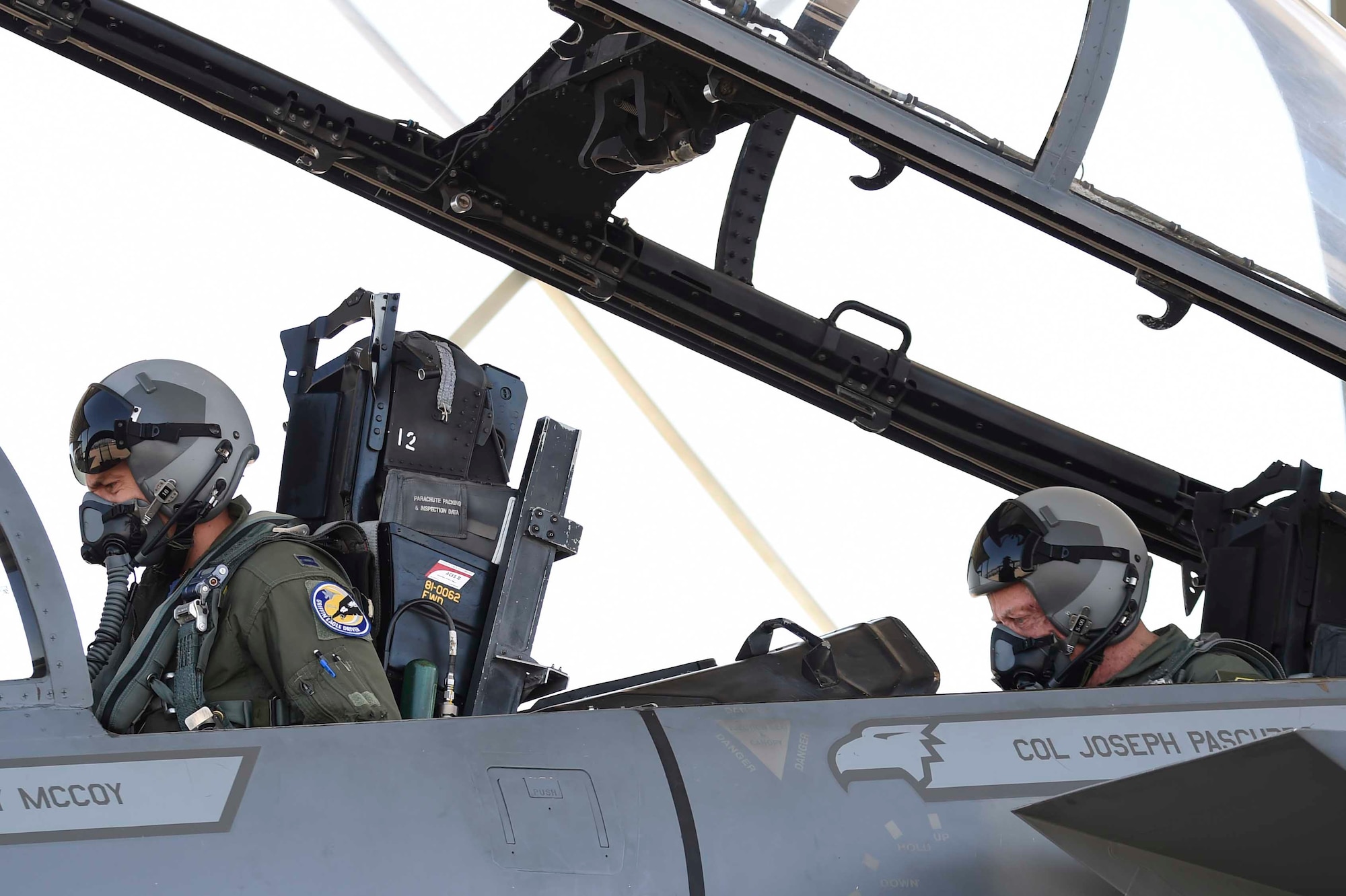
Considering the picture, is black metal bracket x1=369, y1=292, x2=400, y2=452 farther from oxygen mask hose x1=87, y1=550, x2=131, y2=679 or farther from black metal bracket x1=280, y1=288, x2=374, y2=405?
oxygen mask hose x1=87, y1=550, x2=131, y2=679

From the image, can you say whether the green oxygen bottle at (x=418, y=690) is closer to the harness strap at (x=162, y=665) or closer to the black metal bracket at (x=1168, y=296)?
Result: the harness strap at (x=162, y=665)

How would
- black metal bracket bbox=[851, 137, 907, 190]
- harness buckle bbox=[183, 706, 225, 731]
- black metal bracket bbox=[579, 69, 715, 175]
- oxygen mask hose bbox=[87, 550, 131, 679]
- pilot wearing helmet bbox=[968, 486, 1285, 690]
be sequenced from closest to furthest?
1. harness buckle bbox=[183, 706, 225, 731]
2. oxygen mask hose bbox=[87, 550, 131, 679]
3. black metal bracket bbox=[851, 137, 907, 190]
4. pilot wearing helmet bbox=[968, 486, 1285, 690]
5. black metal bracket bbox=[579, 69, 715, 175]

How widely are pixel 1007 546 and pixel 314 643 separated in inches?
53.9

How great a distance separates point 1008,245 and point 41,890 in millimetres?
2753

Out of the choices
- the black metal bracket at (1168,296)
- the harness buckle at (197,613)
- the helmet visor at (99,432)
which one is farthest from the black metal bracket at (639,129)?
the harness buckle at (197,613)

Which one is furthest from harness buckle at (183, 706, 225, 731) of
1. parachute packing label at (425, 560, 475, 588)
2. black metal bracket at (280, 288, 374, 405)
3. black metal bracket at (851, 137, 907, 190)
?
black metal bracket at (851, 137, 907, 190)

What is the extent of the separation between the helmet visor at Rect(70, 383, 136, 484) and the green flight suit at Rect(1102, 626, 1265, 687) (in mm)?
1825

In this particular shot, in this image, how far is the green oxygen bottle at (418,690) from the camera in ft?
7.99

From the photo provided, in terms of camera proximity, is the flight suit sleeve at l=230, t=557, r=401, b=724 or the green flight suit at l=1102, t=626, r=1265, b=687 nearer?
the flight suit sleeve at l=230, t=557, r=401, b=724

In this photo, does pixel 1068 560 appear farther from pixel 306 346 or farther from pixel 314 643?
pixel 306 346

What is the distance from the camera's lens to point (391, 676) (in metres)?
2.51

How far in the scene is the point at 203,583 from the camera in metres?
2.18

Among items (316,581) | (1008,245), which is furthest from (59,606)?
(1008,245)

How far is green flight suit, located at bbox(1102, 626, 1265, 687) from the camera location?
2482 mm
